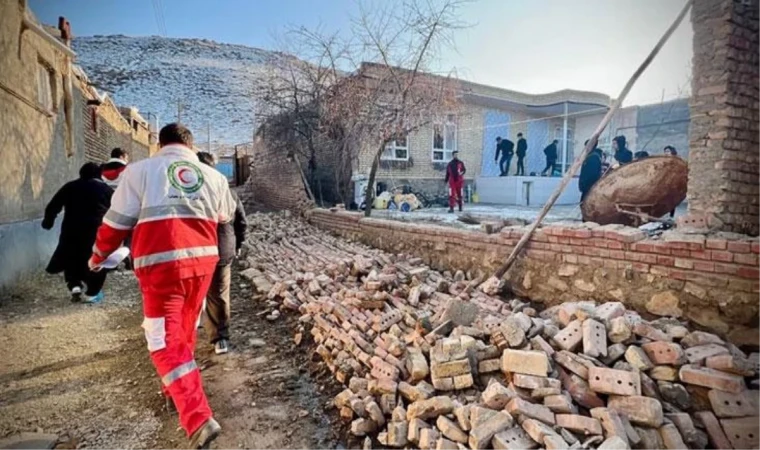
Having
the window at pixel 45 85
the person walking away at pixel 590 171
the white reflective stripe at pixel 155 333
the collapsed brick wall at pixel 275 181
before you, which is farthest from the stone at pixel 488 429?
the collapsed brick wall at pixel 275 181

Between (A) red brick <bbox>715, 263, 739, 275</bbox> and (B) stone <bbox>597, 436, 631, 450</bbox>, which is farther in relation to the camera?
(A) red brick <bbox>715, 263, 739, 275</bbox>

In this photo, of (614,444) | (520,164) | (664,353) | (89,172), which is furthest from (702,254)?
(520,164)

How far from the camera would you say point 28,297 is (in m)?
4.76

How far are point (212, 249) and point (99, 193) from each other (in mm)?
3161

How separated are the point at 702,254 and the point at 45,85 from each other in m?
8.55

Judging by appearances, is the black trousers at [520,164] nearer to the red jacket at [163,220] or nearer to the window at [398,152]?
the window at [398,152]

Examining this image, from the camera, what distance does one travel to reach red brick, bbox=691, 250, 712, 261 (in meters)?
2.87

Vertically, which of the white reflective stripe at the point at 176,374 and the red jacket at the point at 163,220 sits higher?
the red jacket at the point at 163,220

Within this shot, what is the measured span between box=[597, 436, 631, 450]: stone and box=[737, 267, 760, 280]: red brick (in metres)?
1.71

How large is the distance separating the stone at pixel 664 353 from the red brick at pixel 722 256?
0.97 meters

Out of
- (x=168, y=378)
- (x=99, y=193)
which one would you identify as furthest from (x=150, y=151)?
(x=168, y=378)

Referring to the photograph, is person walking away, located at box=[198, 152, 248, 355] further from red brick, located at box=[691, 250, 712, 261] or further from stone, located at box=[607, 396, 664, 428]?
red brick, located at box=[691, 250, 712, 261]

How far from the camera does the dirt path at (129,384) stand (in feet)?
7.83

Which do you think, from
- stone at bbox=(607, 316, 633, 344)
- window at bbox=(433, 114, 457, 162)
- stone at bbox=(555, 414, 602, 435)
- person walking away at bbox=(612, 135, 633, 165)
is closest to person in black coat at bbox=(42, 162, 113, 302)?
stone at bbox=(555, 414, 602, 435)
